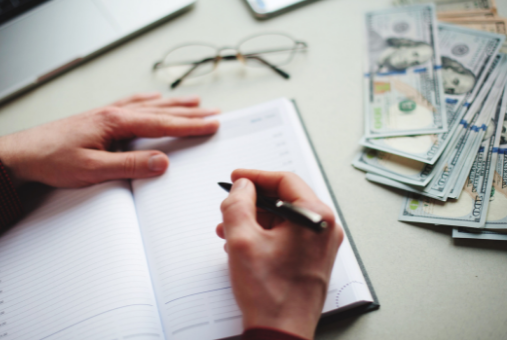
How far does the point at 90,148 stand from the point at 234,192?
423mm

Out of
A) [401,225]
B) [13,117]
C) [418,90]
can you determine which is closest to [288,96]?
[418,90]

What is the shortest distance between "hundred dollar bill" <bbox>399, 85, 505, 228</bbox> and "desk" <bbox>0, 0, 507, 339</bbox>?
2 centimetres

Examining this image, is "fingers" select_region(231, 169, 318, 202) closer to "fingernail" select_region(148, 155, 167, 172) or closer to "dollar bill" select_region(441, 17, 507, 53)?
"fingernail" select_region(148, 155, 167, 172)

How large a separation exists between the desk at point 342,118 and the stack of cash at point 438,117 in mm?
34

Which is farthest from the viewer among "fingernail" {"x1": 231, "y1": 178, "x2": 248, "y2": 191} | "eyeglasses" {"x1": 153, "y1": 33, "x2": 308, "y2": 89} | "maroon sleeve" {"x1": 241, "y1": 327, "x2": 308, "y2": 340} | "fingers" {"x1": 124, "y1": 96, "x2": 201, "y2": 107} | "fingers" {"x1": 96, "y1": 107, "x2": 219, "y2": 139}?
"eyeglasses" {"x1": 153, "y1": 33, "x2": 308, "y2": 89}

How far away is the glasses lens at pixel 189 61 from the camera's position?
99 centimetres

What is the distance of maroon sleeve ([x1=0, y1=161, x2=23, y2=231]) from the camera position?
69cm

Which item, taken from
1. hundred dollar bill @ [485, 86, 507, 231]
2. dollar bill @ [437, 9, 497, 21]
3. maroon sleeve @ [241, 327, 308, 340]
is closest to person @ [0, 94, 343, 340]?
maroon sleeve @ [241, 327, 308, 340]

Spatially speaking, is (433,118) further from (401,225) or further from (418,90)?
(401,225)

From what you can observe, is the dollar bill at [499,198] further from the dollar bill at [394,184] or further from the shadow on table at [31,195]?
the shadow on table at [31,195]

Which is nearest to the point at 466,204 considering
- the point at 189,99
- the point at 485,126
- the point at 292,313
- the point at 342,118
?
the point at 485,126

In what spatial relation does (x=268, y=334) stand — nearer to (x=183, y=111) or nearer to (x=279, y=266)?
(x=279, y=266)

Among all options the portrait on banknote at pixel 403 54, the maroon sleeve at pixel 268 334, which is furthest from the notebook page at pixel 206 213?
the portrait on banknote at pixel 403 54

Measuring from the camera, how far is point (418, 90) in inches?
32.8
